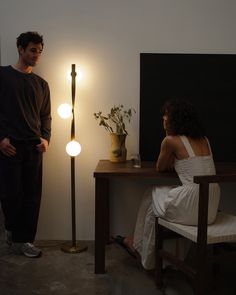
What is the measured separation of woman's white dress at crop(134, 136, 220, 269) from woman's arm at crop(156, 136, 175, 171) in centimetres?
6

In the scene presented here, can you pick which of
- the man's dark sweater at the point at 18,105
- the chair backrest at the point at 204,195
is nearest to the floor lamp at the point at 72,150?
the man's dark sweater at the point at 18,105

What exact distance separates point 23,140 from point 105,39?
3.42ft

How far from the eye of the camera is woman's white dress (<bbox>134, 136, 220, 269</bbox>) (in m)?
2.21

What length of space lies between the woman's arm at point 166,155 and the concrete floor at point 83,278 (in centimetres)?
71

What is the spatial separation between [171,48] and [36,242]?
1918 millimetres

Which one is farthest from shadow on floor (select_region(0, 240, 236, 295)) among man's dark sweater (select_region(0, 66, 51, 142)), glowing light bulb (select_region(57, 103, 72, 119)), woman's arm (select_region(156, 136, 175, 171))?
glowing light bulb (select_region(57, 103, 72, 119))

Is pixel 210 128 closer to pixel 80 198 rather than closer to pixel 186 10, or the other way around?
pixel 186 10

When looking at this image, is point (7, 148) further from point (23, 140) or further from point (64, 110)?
point (64, 110)

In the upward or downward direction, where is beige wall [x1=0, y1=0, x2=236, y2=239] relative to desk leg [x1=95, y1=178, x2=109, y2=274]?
upward

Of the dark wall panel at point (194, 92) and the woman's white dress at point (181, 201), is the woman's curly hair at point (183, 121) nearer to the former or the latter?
the woman's white dress at point (181, 201)

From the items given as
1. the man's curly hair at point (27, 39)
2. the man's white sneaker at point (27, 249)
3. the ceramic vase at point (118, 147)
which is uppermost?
the man's curly hair at point (27, 39)

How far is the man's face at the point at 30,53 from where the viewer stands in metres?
2.63

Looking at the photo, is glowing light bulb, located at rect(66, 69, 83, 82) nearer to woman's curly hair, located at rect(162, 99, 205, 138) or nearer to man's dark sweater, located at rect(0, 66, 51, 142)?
man's dark sweater, located at rect(0, 66, 51, 142)

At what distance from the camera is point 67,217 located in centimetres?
315
